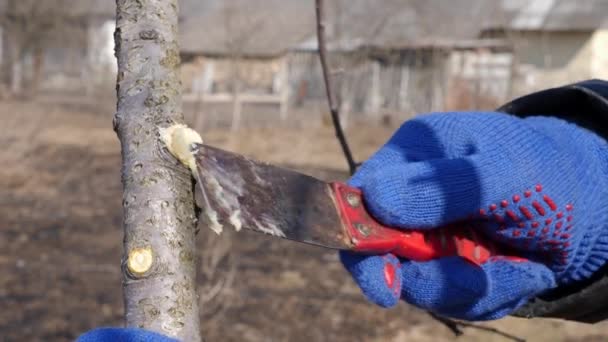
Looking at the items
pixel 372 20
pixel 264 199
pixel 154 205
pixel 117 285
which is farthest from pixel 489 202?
pixel 372 20

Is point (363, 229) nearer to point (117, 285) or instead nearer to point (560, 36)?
point (117, 285)

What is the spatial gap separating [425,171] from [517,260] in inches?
11.5

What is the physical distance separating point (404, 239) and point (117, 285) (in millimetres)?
5145

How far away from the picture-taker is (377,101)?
21875mm

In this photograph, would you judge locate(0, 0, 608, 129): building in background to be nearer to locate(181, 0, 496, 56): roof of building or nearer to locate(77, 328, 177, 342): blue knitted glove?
locate(181, 0, 496, 56): roof of building

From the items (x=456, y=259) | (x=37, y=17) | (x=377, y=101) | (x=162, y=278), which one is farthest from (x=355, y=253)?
(x=37, y=17)

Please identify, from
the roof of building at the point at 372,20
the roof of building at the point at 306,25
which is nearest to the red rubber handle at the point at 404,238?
the roof of building at the point at 372,20

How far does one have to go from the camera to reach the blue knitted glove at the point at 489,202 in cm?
122

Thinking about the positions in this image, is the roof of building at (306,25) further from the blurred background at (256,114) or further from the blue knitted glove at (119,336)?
the blue knitted glove at (119,336)

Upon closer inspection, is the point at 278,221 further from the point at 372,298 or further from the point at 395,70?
the point at 395,70

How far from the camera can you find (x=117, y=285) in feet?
19.9

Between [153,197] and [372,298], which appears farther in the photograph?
[372,298]

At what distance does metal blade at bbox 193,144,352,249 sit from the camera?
986 mm

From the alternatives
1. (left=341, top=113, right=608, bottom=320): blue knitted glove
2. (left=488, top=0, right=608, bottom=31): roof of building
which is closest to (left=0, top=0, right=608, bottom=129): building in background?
(left=488, top=0, right=608, bottom=31): roof of building
